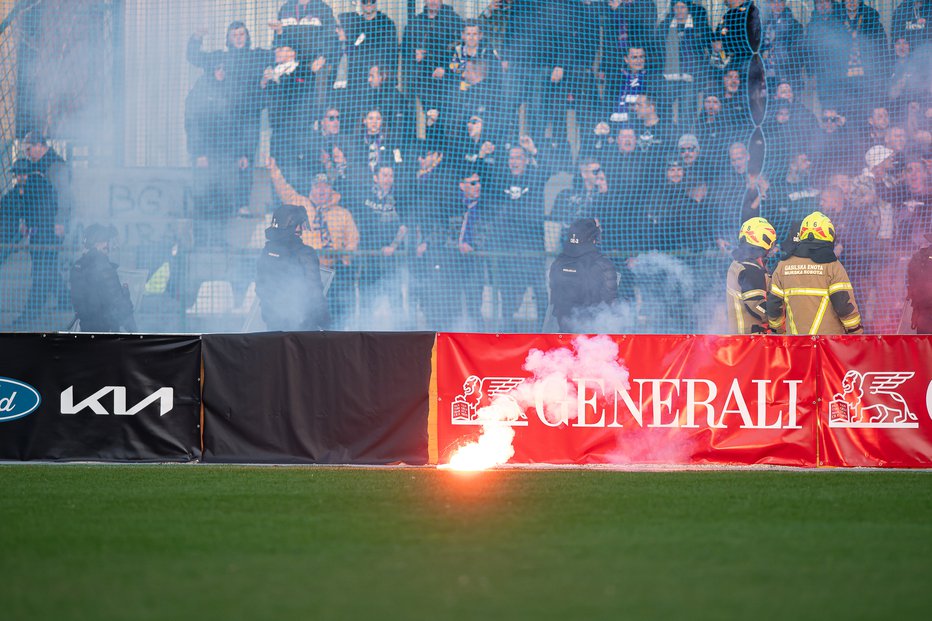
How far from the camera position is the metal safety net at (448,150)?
49.4 feet

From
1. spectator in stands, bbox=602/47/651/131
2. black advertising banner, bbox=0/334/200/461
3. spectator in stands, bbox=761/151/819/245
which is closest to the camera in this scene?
black advertising banner, bbox=0/334/200/461

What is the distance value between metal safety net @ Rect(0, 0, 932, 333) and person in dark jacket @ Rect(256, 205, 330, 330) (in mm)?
116

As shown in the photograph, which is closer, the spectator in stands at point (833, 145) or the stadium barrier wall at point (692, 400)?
the stadium barrier wall at point (692, 400)

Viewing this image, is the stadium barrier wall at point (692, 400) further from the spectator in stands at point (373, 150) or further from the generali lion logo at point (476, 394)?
the spectator in stands at point (373, 150)

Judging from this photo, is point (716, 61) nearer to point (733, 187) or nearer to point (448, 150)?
point (733, 187)

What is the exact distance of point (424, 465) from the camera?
1072cm

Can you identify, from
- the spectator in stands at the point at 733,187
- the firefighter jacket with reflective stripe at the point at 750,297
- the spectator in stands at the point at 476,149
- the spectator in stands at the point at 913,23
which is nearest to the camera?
the firefighter jacket with reflective stripe at the point at 750,297

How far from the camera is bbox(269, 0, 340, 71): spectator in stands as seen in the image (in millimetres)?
15820

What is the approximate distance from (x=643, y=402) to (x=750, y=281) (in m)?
3.25

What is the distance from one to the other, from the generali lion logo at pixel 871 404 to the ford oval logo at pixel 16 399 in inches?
284

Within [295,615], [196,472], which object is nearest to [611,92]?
[196,472]

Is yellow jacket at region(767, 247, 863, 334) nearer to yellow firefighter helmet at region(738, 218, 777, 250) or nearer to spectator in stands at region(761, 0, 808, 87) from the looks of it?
yellow firefighter helmet at region(738, 218, 777, 250)

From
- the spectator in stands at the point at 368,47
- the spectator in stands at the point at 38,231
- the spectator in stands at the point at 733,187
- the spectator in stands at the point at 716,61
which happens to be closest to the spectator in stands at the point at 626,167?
the spectator in stands at the point at 733,187

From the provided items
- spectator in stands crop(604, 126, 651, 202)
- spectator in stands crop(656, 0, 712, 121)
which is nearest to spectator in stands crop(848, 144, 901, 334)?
spectator in stands crop(656, 0, 712, 121)
